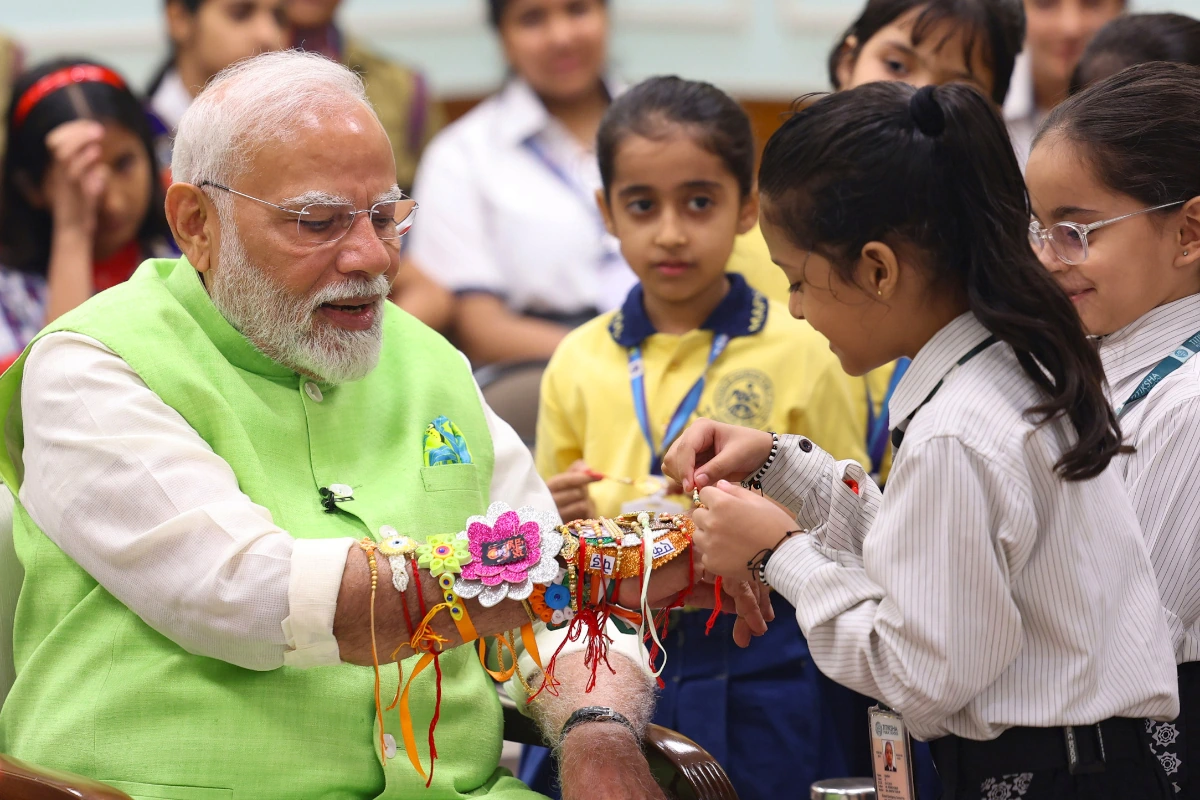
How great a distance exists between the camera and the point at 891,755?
2.05m

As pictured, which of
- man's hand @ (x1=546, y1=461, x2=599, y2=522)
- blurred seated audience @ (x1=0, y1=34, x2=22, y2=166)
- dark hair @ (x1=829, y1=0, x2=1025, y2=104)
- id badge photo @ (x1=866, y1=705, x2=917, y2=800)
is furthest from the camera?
blurred seated audience @ (x1=0, y1=34, x2=22, y2=166)

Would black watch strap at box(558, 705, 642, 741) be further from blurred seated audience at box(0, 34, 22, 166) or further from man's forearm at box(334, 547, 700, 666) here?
blurred seated audience at box(0, 34, 22, 166)

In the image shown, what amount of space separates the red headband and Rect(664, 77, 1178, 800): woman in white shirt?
3.40 meters

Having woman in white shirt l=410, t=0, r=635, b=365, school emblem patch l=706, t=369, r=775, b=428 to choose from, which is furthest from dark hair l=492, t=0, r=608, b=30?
school emblem patch l=706, t=369, r=775, b=428

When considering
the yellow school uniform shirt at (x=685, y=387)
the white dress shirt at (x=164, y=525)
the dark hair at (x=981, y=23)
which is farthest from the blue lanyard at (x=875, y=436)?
the white dress shirt at (x=164, y=525)

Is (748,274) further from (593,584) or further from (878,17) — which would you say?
(593,584)

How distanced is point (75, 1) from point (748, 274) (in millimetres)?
4309

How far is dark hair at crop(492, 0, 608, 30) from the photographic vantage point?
564 cm

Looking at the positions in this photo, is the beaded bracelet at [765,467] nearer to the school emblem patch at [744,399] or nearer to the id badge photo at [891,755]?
the id badge photo at [891,755]

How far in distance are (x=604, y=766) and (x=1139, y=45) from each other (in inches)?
91.9

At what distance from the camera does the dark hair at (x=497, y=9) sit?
5.64m

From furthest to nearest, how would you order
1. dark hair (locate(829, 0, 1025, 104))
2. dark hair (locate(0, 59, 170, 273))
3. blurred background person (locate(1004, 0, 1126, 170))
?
1. blurred background person (locate(1004, 0, 1126, 170))
2. dark hair (locate(0, 59, 170, 273))
3. dark hair (locate(829, 0, 1025, 104))

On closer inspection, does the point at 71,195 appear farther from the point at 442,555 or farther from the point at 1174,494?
the point at 1174,494

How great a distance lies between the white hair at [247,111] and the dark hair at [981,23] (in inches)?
66.4
